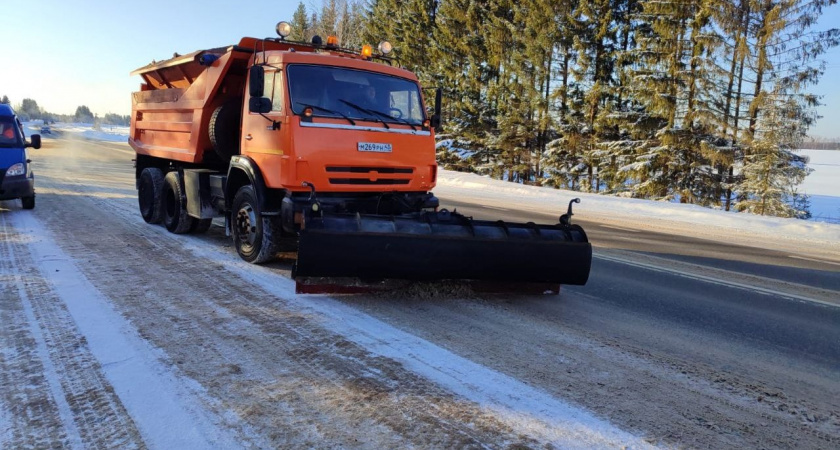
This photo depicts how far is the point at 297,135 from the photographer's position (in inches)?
220

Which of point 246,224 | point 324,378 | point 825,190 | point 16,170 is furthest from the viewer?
point 825,190

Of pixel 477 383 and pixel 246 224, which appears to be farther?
pixel 246 224

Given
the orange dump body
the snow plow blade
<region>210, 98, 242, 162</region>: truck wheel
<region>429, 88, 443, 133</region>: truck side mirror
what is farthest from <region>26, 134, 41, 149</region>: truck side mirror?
the snow plow blade

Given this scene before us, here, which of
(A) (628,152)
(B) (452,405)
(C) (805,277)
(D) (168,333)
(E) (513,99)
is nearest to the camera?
(B) (452,405)

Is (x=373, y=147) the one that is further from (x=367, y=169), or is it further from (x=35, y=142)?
(x=35, y=142)

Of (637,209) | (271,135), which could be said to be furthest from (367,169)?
(637,209)

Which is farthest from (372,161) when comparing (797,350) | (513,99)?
(513,99)

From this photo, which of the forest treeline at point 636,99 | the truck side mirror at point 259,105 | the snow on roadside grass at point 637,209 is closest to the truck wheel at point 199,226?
the truck side mirror at point 259,105

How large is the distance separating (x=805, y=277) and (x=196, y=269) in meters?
A: 7.83

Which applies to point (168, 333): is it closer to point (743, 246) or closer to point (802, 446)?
point (802, 446)

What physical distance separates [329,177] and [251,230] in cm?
129

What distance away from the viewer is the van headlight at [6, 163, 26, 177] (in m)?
9.30

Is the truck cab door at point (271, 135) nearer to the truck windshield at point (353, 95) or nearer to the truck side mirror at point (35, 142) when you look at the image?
the truck windshield at point (353, 95)

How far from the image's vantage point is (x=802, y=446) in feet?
9.20
